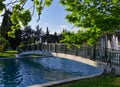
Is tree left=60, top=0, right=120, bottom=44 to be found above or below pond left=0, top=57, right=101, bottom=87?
above

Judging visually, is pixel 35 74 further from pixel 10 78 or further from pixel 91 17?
pixel 91 17

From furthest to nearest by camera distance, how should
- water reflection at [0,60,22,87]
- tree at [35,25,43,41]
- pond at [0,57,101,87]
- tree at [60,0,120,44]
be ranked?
tree at [35,25,43,41], pond at [0,57,101,87], water reflection at [0,60,22,87], tree at [60,0,120,44]

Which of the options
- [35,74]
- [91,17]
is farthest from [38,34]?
[91,17]

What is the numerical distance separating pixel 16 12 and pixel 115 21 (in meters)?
7.05

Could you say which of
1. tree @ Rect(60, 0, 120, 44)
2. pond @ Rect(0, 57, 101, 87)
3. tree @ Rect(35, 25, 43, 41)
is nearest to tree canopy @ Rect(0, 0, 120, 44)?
tree @ Rect(60, 0, 120, 44)

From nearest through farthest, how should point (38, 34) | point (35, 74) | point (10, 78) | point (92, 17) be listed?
point (92, 17) → point (10, 78) → point (35, 74) → point (38, 34)

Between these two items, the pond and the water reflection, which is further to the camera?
the pond

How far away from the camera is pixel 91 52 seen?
25547mm

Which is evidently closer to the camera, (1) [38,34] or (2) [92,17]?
(2) [92,17]

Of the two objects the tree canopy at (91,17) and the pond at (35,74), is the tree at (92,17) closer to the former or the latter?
the tree canopy at (91,17)

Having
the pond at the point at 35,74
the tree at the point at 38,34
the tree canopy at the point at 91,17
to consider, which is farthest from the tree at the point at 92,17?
the tree at the point at 38,34

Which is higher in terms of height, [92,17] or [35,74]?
[92,17]

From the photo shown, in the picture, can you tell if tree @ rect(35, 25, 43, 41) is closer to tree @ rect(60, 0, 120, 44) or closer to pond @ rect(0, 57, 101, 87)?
pond @ rect(0, 57, 101, 87)

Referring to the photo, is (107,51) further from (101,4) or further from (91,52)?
(101,4)
